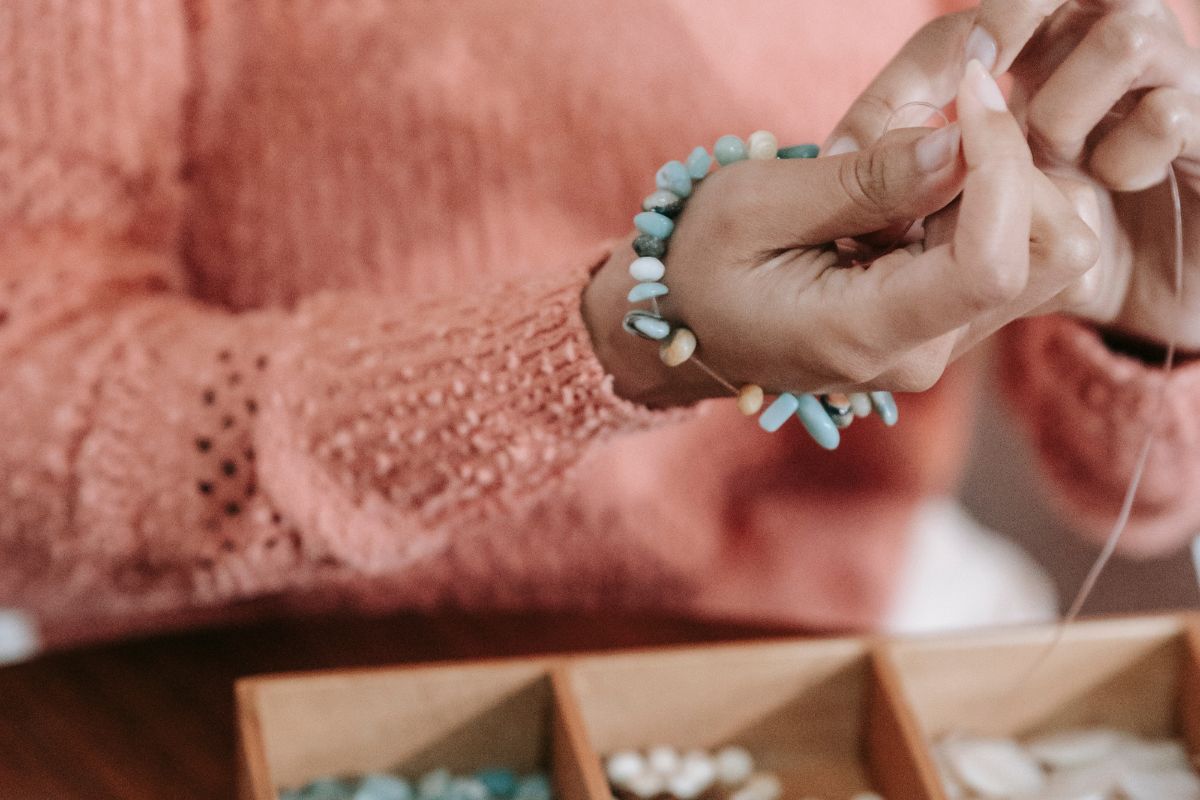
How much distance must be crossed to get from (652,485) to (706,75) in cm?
29

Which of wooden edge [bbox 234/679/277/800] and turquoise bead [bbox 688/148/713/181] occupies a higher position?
turquoise bead [bbox 688/148/713/181]

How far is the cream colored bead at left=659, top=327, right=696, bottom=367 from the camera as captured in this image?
1.47 ft

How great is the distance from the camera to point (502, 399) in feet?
1.75

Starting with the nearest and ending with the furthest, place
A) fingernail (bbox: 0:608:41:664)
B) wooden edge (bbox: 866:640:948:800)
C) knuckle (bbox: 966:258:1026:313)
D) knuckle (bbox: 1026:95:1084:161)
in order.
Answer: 1. knuckle (bbox: 966:258:1026:313)
2. knuckle (bbox: 1026:95:1084:161)
3. wooden edge (bbox: 866:640:948:800)
4. fingernail (bbox: 0:608:41:664)

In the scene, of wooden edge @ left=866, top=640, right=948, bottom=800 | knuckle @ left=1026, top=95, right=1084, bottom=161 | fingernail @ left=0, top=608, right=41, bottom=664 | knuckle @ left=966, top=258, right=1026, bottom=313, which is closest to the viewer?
knuckle @ left=966, top=258, right=1026, bottom=313

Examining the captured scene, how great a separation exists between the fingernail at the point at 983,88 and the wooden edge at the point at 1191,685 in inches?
16.7

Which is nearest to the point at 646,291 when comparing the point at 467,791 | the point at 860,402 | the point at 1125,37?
the point at 860,402

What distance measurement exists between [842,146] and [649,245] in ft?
0.33

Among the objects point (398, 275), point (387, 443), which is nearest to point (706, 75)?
point (398, 275)

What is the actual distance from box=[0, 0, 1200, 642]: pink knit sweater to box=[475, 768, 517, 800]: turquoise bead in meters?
0.13

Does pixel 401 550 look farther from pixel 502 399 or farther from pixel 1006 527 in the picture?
pixel 1006 527

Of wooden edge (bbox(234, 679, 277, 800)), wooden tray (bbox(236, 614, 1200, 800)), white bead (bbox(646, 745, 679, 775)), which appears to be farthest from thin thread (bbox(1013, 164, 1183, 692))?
wooden edge (bbox(234, 679, 277, 800))

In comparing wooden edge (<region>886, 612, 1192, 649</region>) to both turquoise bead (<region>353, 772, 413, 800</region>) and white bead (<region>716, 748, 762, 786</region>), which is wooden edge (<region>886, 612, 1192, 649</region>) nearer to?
white bead (<region>716, 748, 762, 786</region>)

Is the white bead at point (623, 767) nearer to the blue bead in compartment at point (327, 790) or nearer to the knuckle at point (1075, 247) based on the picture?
the blue bead in compartment at point (327, 790)
